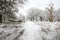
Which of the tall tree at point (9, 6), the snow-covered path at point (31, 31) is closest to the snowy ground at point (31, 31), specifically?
the snow-covered path at point (31, 31)

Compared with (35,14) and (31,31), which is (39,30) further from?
(35,14)

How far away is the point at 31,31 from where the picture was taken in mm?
1326

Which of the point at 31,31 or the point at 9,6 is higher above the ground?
the point at 9,6

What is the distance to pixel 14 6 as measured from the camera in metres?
1.45

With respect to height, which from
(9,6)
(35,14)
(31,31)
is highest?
(9,6)

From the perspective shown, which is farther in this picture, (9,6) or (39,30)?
(9,6)

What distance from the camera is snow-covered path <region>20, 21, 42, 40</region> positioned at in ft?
4.25

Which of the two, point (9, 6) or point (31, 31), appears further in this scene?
point (9, 6)

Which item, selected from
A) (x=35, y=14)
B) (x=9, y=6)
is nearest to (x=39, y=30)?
(x=35, y=14)

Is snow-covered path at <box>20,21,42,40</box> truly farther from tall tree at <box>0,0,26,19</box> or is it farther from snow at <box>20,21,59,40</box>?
tall tree at <box>0,0,26,19</box>

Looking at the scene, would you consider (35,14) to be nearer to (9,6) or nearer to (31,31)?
(31,31)

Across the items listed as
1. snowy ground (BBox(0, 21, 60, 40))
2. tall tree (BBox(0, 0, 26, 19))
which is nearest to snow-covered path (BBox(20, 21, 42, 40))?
snowy ground (BBox(0, 21, 60, 40))

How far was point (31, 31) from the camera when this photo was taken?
133cm

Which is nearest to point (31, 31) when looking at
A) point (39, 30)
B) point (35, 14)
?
point (39, 30)
